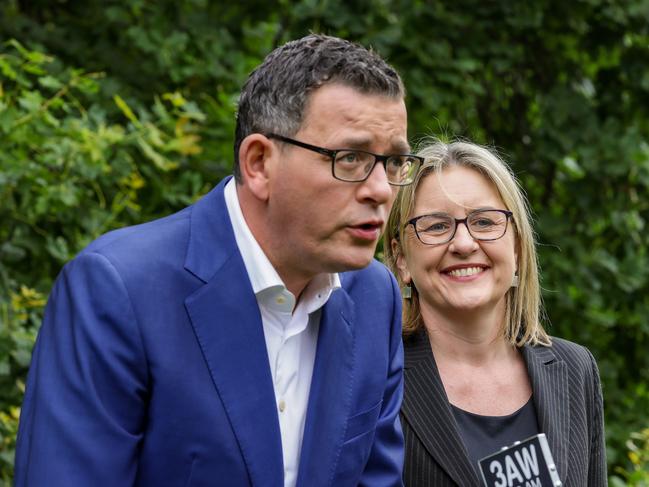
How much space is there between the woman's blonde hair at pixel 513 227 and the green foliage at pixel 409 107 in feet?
3.71

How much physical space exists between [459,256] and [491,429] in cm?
48

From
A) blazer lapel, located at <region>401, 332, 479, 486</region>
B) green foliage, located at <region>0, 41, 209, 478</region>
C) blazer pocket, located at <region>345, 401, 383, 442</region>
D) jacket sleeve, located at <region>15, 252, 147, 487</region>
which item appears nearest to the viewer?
jacket sleeve, located at <region>15, 252, 147, 487</region>

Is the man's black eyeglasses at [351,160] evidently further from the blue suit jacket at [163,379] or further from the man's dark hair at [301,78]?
the blue suit jacket at [163,379]

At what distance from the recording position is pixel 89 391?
2.12 meters

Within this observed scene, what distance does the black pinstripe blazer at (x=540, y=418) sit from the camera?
3020 millimetres

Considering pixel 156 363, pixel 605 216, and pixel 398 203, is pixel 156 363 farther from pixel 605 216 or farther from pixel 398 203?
pixel 605 216

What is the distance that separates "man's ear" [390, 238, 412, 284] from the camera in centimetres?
330

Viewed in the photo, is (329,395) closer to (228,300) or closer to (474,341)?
(228,300)

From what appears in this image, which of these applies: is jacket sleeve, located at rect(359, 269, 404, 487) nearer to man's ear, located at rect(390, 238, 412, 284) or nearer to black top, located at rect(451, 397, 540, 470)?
black top, located at rect(451, 397, 540, 470)

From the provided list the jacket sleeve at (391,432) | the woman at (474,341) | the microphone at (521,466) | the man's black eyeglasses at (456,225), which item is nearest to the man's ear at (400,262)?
the woman at (474,341)

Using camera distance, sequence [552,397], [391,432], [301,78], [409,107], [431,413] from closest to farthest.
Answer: [301,78] → [391,432] → [431,413] → [552,397] → [409,107]

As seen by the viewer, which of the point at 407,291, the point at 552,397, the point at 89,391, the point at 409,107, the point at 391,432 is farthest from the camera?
the point at 409,107

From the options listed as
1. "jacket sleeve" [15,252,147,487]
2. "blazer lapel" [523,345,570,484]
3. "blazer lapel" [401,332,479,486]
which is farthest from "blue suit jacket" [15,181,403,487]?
"blazer lapel" [523,345,570,484]

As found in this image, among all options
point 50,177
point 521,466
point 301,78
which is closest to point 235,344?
point 301,78
